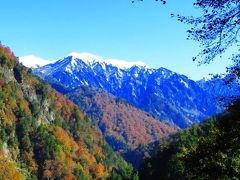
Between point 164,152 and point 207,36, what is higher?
point 164,152

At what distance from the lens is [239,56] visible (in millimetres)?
16312

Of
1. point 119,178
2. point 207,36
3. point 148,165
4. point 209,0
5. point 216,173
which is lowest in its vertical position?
point 216,173

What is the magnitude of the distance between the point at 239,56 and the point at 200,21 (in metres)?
1.86

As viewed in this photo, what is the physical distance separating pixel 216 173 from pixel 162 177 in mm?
102225

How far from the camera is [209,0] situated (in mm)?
15602

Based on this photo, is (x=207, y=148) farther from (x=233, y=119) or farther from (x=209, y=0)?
(x=209, y=0)

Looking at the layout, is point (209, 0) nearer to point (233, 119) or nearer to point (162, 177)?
point (233, 119)

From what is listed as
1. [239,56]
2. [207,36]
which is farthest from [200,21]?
[239,56]

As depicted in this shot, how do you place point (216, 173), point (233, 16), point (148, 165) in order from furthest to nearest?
1. point (148, 165)
2. point (216, 173)
3. point (233, 16)

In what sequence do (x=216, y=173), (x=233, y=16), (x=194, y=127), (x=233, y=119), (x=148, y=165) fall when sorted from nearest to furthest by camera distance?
(x=233, y=16) < (x=233, y=119) < (x=216, y=173) < (x=148, y=165) < (x=194, y=127)

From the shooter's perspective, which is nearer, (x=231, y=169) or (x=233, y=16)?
(x=233, y=16)

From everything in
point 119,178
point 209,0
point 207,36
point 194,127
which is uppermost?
point 194,127

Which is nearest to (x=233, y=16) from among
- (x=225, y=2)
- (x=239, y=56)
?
(x=225, y=2)

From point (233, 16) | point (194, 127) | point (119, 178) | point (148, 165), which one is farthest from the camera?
point (194, 127)
